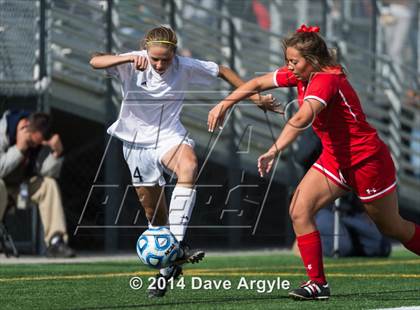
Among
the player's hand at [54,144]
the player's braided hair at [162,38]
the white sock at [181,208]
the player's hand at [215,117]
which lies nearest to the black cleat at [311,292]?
the white sock at [181,208]

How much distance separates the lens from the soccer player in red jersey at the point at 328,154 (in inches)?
328

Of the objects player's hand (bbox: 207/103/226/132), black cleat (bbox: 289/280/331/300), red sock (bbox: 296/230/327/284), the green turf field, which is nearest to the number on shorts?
the green turf field

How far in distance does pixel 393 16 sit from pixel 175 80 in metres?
10.9

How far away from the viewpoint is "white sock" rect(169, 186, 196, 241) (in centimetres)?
880

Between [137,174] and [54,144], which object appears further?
[54,144]

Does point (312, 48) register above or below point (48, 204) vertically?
above

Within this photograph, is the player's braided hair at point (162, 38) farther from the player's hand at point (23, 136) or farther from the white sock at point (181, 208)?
the player's hand at point (23, 136)

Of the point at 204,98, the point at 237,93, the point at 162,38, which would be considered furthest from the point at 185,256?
the point at 204,98

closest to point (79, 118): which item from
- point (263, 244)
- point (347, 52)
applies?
point (263, 244)

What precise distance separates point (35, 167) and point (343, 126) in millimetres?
6526

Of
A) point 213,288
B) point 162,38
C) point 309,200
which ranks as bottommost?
point 213,288

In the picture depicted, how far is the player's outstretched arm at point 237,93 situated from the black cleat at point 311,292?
4.10 ft

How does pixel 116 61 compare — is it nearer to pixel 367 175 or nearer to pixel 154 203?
pixel 154 203

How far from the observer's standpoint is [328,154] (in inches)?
339
